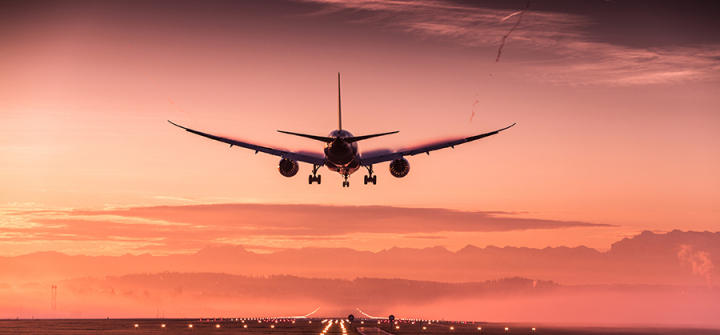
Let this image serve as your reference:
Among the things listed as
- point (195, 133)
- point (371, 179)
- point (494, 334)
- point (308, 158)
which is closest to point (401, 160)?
point (371, 179)

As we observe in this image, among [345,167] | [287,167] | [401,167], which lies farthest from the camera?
[287,167]

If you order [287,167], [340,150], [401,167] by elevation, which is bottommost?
[340,150]

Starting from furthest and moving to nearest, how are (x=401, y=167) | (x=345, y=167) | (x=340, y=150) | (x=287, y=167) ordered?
(x=287, y=167) < (x=401, y=167) < (x=345, y=167) < (x=340, y=150)

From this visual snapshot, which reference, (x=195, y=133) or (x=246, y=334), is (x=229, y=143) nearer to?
(x=195, y=133)

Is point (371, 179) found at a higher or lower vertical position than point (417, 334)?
higher

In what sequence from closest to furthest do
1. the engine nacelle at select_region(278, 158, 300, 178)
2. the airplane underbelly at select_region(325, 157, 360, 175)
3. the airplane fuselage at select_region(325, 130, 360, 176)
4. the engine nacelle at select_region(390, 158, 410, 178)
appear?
the airplane fuselage at select_region(325, 130, 360, 176), the airplane underbelly at select_region(325, 157, 360, 175), the engine nacelle at select_region(390, 158, 410, 178), the engine nacelle at select_region(278, 158, 300, 178)

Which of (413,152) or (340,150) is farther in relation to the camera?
(413,152)

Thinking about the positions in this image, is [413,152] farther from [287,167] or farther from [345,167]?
[287,167]

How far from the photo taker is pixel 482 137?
78.8 meters

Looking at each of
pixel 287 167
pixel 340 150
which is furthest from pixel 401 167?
pixel 287 167

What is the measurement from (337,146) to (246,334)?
6856 cm

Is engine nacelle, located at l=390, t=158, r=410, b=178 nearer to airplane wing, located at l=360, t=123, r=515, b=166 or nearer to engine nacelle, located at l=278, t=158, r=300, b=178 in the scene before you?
airplane wing, located at l=360, t=123, r=515, b=166

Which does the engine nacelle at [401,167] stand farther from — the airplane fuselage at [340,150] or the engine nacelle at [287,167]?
the engine nacelle at [287,167]

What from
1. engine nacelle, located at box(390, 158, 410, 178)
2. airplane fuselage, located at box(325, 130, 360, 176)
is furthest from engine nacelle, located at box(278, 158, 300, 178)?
engine nacelle, located at box(390, 158, 410, 178)
